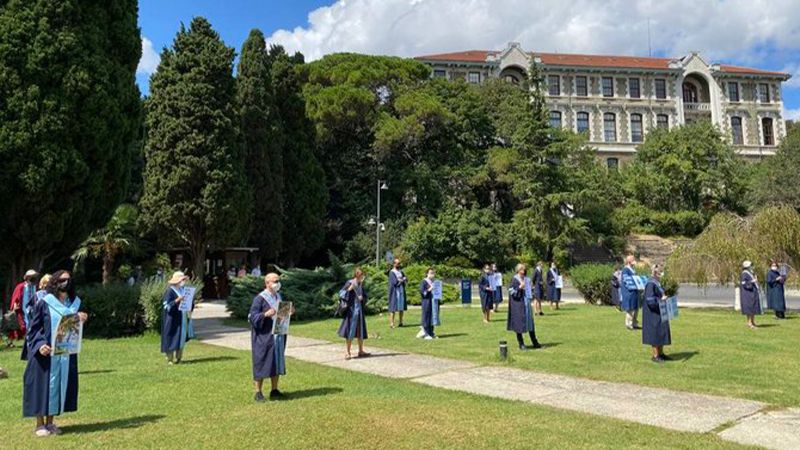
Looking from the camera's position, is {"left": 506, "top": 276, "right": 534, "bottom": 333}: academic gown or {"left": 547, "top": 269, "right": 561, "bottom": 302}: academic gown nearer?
{"left": 506, "top": 276, "right": 534, "bottom": 333}: academic gown

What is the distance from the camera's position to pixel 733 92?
70.1 metres

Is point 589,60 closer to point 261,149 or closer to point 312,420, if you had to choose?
point 261,149

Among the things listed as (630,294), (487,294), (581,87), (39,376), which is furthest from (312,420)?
(581,87)

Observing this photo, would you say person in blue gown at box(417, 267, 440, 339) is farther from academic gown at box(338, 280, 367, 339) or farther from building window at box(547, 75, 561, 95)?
building window at box(547, 75, 561, 95)

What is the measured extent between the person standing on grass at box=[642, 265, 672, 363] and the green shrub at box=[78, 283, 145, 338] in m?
12.8

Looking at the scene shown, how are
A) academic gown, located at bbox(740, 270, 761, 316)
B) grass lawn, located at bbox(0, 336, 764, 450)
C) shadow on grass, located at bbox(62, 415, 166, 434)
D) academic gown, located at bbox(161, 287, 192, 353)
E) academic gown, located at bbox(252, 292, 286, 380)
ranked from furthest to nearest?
academic gown, located at bbox(740, 270, 761, 316), academic gown, located at bbox(161, 287, 192, 353), academic gown, located at bbox(252, 292, 286, 380), shadow on grass, located at bbox(62, 415, 166, 434), grass lawn, located at bbox(0, 336, 764, 450)

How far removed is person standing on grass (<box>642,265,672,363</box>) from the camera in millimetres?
10125

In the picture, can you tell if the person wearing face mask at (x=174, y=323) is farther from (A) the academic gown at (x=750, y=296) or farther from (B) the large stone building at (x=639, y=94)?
(B) the large stone building at (x=639, y=94)

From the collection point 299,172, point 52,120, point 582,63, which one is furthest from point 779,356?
point 582,63

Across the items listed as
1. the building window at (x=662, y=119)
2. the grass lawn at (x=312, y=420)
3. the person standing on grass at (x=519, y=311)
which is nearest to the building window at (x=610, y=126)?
the building window at (x=662, y=119)

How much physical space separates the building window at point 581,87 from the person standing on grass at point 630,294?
5671 centimetres

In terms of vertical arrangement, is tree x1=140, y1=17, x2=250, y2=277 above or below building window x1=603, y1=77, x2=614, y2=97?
below

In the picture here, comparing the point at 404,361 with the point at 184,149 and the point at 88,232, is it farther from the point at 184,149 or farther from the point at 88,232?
the point at 184,149

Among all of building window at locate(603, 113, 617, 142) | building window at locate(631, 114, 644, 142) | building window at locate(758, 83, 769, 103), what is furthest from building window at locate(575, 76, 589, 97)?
building window at locate(758, 83, 769, 103)
